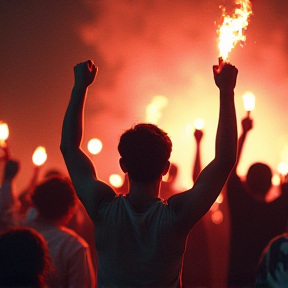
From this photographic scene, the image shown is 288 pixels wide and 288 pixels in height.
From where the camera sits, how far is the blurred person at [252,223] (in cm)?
451

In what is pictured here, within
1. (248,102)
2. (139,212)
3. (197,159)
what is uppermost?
(248,102)

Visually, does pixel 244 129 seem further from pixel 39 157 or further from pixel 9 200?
pixel 39 157

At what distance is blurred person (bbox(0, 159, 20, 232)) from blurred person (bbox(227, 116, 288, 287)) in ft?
6.26

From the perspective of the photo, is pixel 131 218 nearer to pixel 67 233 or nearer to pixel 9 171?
pixel 67 233

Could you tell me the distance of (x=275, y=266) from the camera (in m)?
3.18

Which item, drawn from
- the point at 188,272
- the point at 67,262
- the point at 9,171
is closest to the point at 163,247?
the point at 67,262

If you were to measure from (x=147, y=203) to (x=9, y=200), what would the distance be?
10.6ft

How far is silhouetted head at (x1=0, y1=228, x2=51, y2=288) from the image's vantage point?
258 centimetres

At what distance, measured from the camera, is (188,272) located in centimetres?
509

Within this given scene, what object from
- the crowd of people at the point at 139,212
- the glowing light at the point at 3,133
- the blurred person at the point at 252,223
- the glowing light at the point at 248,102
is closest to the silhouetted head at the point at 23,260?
the crowd of people at the point at 139,212

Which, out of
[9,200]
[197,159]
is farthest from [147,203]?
[9,200]

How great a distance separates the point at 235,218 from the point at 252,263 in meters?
0.38

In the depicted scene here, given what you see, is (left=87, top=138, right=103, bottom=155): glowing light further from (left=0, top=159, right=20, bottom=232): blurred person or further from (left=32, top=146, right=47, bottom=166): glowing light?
(left=0, top=159, right=20, bottom=232): blurred person

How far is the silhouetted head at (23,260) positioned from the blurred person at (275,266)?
1.28m
